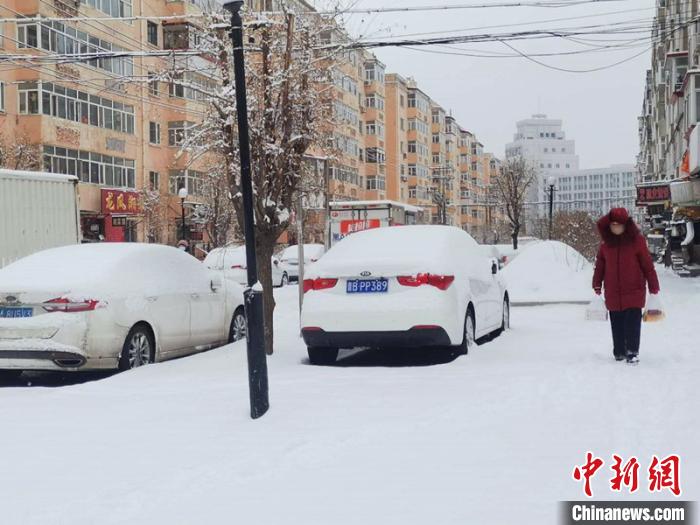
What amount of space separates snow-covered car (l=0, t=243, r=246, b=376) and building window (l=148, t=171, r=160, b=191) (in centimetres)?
3701

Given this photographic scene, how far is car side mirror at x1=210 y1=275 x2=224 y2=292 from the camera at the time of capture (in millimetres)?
11625

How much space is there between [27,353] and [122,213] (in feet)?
115

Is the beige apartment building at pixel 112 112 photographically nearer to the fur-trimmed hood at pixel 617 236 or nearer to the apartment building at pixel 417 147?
the fur-trimmed hood at pixel 617 236

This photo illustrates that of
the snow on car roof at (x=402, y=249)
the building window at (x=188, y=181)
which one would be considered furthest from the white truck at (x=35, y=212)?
the building window at (x=188, y=181)

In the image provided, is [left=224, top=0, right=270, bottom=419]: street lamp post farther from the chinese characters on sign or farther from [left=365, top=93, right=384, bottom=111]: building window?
[left=365, top=93, right=384, bottom=111]: building window

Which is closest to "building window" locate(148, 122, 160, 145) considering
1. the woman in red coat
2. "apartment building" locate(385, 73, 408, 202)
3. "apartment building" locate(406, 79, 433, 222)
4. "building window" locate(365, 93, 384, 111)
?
"building window" locate(365, 93, 384, 111)

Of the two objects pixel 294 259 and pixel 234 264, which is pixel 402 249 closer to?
pixel 234 264

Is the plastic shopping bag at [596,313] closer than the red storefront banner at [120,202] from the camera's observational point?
Yes

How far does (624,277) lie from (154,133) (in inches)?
1666

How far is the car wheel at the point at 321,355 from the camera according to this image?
9812 mm

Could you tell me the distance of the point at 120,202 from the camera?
4291 cm

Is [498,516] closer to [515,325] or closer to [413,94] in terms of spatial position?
[515,325]

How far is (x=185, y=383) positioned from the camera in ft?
28.4

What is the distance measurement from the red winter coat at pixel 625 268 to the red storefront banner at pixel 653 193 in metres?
29.7
